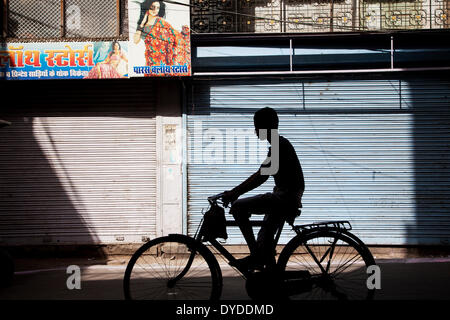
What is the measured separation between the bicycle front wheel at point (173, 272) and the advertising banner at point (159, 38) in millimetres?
5177

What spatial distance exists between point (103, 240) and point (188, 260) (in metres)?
5.58

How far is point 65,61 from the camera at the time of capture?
927cm

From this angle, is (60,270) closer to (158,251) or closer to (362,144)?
(158,251)

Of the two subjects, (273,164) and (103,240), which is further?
(103,240)

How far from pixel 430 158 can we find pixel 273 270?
19.9 ft

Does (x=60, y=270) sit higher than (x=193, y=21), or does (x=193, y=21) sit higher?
(x=193, y=21)

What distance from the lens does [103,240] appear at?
→ 31.8 ft

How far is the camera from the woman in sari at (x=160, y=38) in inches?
362

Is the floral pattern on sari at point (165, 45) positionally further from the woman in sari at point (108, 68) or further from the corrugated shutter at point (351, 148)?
→ the corrugated shutter at point (351, 148)

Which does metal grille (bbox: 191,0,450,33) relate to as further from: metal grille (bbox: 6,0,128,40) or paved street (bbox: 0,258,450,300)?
paved street (bbox: 0,258,450,300)

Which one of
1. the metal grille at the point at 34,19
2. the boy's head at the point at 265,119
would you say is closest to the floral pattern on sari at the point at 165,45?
the metal grille at the point at 34,19

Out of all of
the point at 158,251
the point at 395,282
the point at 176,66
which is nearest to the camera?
the point at 158,251

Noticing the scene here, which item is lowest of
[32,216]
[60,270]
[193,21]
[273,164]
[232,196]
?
[60,270]

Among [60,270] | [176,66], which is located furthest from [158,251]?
[176,66]
